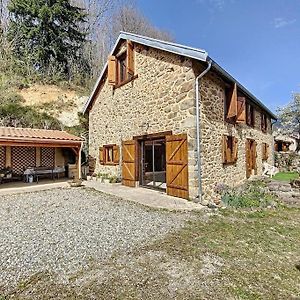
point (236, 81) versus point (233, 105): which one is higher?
point (236, 81)

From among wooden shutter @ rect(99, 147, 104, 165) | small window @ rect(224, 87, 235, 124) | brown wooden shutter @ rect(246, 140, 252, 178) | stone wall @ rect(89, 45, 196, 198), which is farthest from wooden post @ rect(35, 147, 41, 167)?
brown wooden shutter @ rect(246, 140, 252, 178)

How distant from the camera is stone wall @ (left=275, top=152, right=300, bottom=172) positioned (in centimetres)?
1911

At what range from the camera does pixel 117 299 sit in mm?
2795

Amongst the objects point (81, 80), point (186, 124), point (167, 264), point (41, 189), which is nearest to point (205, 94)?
point (186, 124)

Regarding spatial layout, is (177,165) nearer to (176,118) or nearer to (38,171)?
(176,118)

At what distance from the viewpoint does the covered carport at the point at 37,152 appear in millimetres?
10828

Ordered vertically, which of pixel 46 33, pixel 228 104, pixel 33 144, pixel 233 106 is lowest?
Result: pixel 33 144

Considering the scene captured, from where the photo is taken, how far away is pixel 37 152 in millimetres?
14406

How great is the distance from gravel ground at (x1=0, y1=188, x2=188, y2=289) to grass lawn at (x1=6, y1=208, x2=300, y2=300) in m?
0.29

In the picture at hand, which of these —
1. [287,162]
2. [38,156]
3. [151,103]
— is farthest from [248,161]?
[38,156]

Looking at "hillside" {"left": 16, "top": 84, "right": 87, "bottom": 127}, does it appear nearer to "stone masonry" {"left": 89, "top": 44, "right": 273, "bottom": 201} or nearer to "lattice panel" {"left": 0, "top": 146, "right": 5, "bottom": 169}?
"lattice panel" {"left": 0, "top": 146, "right": 5, "bottom": 169}

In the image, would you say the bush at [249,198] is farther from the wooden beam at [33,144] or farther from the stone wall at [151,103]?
the wooden beam at [33,144]

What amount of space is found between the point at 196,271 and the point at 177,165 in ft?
17.1

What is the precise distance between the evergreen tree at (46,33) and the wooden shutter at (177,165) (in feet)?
64.6
